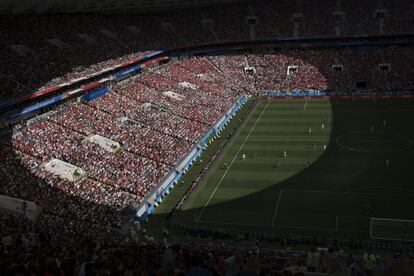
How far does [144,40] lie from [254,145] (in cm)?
2610

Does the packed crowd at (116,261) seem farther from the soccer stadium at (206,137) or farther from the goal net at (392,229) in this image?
the goal net at (392,229)

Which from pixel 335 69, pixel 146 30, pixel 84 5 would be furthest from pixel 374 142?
pixel 146 30

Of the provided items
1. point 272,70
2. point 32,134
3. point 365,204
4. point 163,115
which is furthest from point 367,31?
point 32,134

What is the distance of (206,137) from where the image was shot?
4762 cm

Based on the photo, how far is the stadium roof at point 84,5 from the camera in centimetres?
4669

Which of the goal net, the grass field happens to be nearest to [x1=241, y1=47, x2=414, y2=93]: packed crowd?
the grass field

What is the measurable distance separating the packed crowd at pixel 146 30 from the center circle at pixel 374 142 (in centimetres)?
2550

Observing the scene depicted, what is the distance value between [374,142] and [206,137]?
14866mm

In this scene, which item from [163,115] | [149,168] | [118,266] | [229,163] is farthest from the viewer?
[163,115]

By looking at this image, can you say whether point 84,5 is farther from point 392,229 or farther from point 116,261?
point 116,261

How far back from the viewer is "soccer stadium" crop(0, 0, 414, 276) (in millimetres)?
24108

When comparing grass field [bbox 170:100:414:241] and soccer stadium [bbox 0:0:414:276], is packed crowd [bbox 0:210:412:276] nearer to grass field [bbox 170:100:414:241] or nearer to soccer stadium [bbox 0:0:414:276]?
soccer stadium [bbox 0:0:414:276]

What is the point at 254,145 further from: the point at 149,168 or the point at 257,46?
the point at 257,46

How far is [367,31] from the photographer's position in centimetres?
6862
